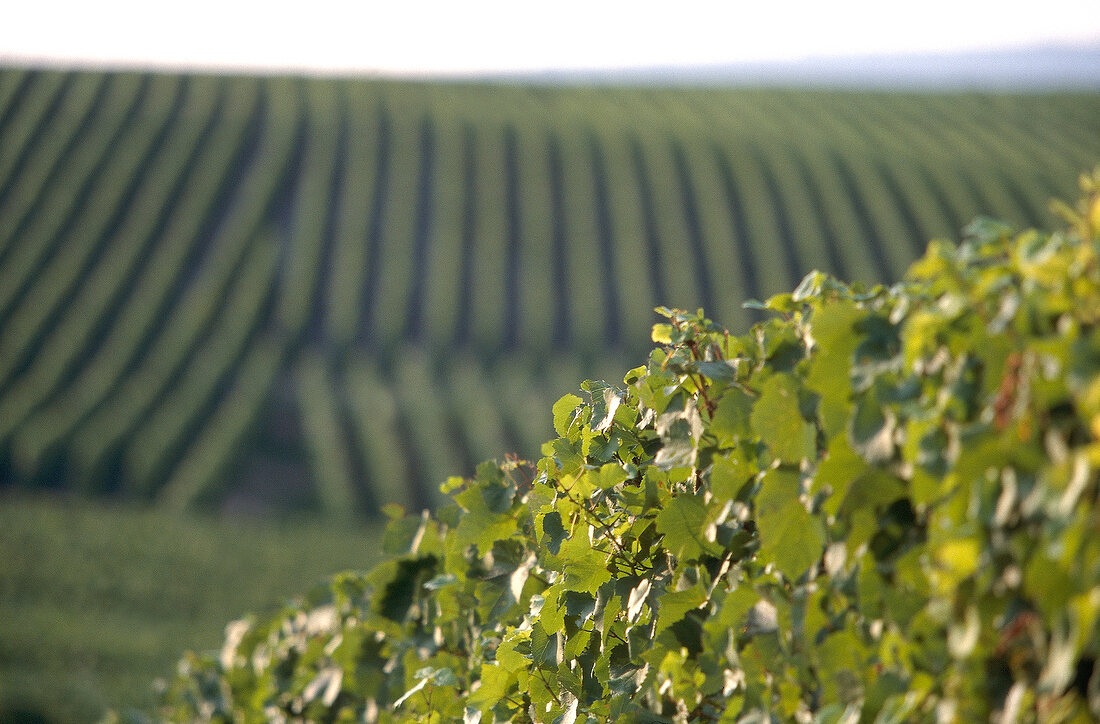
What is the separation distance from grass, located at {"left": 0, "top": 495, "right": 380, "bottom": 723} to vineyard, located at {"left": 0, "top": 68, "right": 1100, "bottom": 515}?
114 centimetres

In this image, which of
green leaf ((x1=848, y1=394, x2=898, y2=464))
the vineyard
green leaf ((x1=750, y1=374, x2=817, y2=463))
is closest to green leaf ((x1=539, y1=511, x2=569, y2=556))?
green leaf ((x1=750, y1=374, x2=817, y2=463))

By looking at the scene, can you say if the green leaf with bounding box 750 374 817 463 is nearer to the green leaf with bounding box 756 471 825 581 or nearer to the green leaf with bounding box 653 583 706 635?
the green leaf with bounding box 756 471 825 581

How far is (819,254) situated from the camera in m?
22.5

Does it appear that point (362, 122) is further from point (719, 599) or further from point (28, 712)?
point (719, 599)

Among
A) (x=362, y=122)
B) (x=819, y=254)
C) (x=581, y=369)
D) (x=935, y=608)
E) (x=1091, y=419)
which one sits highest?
(x=362, y=122)

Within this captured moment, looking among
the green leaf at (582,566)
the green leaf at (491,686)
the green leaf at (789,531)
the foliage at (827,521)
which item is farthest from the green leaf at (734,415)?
the green leaf at (491,686)

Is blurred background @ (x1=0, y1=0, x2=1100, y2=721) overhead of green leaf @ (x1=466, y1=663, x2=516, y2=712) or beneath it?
overhead

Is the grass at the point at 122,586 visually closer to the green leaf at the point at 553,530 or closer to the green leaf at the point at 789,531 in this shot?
the green leaf at the point at 553,530

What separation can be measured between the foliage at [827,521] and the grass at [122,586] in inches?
201

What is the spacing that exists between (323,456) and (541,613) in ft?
Answer: 45.5

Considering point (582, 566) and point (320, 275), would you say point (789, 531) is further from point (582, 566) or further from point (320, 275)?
point (320, 275)

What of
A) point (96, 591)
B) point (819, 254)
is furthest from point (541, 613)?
point (819, 254)

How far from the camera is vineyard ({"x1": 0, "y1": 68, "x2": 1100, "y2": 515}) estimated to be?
52.3ft

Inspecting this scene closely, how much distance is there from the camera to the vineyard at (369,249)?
15.9m
